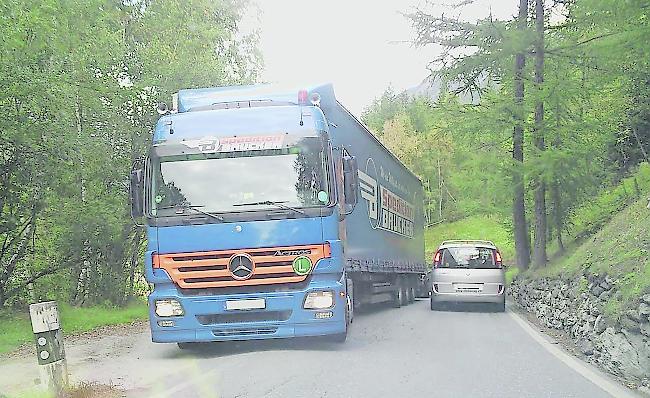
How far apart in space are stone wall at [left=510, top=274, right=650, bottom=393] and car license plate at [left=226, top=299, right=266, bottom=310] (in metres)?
4.38

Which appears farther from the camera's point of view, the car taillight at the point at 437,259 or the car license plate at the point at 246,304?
the car taillight at the point at 437,259

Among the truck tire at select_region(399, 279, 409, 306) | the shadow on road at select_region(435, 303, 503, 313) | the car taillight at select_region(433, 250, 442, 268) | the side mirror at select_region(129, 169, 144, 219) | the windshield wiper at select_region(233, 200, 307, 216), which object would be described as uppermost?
the side mirror at select_region(129, 169, 144, 219)

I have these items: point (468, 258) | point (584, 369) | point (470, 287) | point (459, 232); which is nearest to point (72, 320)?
point (470, 287)

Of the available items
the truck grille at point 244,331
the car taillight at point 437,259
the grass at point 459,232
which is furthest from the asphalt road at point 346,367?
the grass at point 459,232

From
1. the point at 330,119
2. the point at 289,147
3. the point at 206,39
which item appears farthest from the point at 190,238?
the point at 206,39

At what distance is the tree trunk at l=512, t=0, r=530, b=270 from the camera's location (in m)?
21.7

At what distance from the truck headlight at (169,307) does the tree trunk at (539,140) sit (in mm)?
13165

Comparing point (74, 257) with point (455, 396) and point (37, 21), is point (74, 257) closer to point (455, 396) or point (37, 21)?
point (37, 21)

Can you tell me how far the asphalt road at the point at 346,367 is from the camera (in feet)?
25.2

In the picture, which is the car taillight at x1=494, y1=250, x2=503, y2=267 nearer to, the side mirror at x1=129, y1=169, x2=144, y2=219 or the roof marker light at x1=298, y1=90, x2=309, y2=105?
the roof marker light at x1=298, y1=90, x2=309, y2=105

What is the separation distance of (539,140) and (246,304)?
44.8ft

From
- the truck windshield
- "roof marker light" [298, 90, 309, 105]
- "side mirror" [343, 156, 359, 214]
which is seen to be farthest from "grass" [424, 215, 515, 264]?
the truck windshield

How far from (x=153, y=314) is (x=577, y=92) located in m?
13.9

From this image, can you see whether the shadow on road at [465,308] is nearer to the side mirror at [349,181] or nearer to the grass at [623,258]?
the grass at [623,258]
